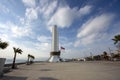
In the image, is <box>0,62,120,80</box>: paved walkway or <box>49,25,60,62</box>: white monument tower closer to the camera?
<box>0,62,120,80</box>: paved walkway

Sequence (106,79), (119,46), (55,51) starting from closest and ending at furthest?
(106,79) → (119,46) → (55,51)

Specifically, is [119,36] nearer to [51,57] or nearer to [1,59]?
[1,59]

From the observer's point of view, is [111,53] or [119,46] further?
[111,53]

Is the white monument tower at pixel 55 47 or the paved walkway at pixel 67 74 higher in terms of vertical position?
the white monument tower at pixel 55 47

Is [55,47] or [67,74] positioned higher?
[55,47]

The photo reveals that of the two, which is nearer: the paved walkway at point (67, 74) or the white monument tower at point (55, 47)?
the paved walkway at point (67, 74)

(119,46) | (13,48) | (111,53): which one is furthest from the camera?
(111,53)

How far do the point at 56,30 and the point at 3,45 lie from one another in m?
78.7

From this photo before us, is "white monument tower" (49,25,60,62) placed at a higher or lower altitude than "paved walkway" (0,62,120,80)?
higher

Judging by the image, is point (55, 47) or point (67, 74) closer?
point (67, 74)

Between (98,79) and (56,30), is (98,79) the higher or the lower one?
the lower one

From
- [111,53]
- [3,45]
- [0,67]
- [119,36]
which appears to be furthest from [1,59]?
[111,53]

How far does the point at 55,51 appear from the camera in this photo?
93.5 metres

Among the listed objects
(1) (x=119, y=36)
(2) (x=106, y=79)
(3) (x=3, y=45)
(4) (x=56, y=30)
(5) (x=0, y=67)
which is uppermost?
(4) (x=56, y=30)
